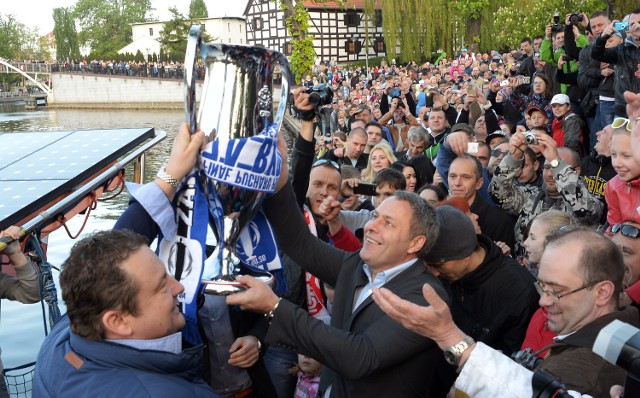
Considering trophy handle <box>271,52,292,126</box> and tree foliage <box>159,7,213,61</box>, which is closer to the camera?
trophy handle <box>271,52,292,126</box>

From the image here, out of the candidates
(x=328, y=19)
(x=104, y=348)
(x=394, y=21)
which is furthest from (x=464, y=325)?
(x=328, y=19)

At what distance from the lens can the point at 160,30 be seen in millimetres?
69812

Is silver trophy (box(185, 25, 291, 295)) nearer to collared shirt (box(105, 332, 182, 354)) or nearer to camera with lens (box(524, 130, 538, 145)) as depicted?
collared shirt (box(105, 332, 182, 354))

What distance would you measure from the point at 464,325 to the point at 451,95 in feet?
31.1

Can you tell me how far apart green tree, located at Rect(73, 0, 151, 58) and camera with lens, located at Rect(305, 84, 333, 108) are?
80640mm

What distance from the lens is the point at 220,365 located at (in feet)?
8.97

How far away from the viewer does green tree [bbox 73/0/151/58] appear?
7912 cm

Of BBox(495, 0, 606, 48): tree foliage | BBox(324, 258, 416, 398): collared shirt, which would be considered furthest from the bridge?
BBox(324, 258, 416, 398): collared shirt

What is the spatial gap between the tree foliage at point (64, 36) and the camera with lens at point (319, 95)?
80.2 m

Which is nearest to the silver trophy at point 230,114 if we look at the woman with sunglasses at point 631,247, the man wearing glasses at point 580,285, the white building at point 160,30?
the man wearing glasses at point 580,285

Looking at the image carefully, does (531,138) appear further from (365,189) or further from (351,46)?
(351,46)

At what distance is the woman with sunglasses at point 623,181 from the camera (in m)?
3.57

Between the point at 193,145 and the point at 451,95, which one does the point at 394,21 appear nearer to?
the point at 451,95

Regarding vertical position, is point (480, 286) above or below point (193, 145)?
below
